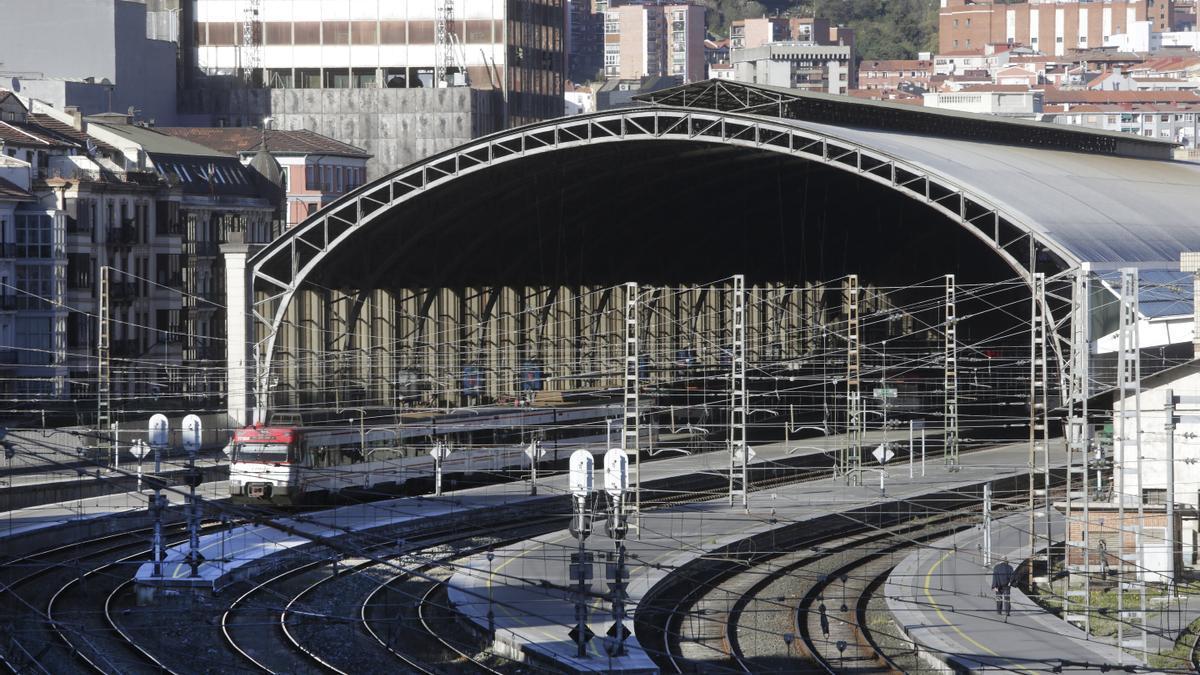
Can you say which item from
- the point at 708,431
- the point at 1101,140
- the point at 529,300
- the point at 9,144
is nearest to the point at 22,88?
the point at 9,144

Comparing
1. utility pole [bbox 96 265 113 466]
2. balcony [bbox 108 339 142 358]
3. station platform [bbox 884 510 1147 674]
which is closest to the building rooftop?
balcony [bbox 108 339 142 358]

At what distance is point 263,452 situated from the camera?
162 feet

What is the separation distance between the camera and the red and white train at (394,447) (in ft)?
162

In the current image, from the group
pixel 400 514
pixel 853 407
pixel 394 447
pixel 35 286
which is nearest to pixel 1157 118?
pixel 853 407

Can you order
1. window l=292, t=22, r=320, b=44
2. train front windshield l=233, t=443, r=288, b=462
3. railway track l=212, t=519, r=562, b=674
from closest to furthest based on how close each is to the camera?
railway track l=212, t=519, r=562, b=674, train front windshield l=233, t=443, r=288, b=462, window l=292, t=22, r=320, b=44

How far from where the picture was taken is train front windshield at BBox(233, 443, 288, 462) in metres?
49.4

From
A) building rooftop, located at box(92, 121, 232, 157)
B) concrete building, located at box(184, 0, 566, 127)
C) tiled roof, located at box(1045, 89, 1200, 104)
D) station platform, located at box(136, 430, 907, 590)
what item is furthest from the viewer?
tiled roof, located at box(1045, 89, 1200, 104)

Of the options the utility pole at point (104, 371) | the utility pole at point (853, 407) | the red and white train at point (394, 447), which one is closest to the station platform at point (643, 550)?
the utility pole at point (853, 407)

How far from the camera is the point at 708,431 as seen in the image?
69.6 metres

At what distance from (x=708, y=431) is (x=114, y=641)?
37952 mm

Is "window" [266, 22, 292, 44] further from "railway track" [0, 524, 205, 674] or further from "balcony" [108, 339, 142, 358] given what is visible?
"railway track" [0, 524, 205, 674]

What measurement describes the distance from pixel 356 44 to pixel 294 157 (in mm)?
18242

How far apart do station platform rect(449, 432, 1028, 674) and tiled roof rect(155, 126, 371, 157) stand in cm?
3534

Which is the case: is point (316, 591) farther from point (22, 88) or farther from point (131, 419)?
point (22, 88)
